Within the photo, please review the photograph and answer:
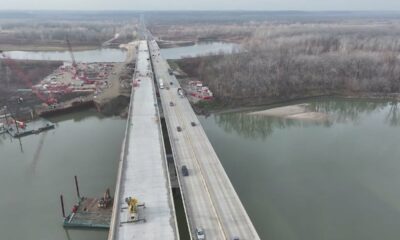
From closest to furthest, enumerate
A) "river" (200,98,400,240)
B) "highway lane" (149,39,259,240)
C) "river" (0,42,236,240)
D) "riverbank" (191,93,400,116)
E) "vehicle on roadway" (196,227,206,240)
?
1. "vehicle on roadway" (196,227,206,240)
2. "highway lane" (149,39,259,240)
3. "river" (200,98,400,240)
4. "river" (0,42,236,240)
5. "riverbank" (191,93,400,116)

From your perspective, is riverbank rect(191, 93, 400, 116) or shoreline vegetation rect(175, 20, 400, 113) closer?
riverbank rect(191, 93, 400, 116)

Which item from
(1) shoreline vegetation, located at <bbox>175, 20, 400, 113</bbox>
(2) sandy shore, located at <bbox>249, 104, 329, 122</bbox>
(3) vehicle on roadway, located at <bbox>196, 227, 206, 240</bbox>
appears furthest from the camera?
(1) shoreline vegetation, located at <bbox>175, 20, 400, 113</bbox>

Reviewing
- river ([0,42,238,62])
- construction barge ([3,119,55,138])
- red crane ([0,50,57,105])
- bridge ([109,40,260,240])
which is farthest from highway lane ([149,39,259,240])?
river ([0,42,238,62])

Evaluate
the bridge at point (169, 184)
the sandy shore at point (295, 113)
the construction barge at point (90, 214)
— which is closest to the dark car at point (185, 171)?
the bridge at point (169, 184)

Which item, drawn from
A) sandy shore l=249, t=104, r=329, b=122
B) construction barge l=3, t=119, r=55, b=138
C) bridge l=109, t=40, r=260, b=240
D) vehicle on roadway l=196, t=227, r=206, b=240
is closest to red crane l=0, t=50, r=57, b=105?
construction barge l=3, t=119, r=55, b=138

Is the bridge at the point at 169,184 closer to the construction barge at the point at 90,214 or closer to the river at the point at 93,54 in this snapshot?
the construction barge at the point at 90,214

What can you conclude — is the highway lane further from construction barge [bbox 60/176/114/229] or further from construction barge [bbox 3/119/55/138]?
construction barge [bbox 3/119/55/138]

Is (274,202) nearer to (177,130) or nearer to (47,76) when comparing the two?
(177,130)

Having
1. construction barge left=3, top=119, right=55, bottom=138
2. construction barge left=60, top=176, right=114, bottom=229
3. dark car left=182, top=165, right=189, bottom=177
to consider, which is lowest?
construction barge left=60, top=176, right=114, bottom=229

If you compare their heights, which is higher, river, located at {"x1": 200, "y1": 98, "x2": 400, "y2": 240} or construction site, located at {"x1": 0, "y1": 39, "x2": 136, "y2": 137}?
construction site, located at {"x1": 0, "y1": 39, "x2": 136, "y2": 137}
